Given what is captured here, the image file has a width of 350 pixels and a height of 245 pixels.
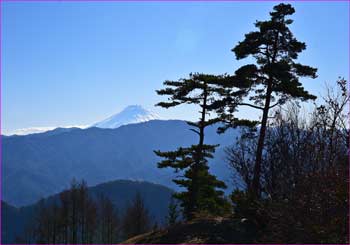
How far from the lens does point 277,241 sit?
29.3ft

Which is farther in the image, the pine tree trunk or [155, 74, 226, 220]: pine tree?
[155, 74, 226, 220]: pine tree

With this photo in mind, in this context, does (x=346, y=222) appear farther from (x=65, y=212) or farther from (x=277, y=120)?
(x=65, y=212)

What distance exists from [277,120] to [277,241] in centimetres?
1013

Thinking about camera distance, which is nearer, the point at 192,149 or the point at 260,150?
the point at 260,150

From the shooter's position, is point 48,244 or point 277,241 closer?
point 277,241

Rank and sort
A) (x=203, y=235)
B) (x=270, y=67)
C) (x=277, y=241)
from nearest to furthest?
(x=277, y=241) < (x=203, y=235) < (x=270, y=67)

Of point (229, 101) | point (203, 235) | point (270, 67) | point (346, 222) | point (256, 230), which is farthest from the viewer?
point (229, 101)

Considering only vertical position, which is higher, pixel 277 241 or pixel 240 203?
pixel 240 203

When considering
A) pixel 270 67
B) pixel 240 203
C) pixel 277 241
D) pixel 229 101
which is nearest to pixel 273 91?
pixel 270 67

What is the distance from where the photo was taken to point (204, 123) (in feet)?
91.4

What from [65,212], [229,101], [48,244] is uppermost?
[229,101]

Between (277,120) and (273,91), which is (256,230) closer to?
(277,120)

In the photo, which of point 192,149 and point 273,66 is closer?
point 273,66

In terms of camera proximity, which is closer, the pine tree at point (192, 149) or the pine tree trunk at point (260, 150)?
the pine tree trunk at point (260, 150)
